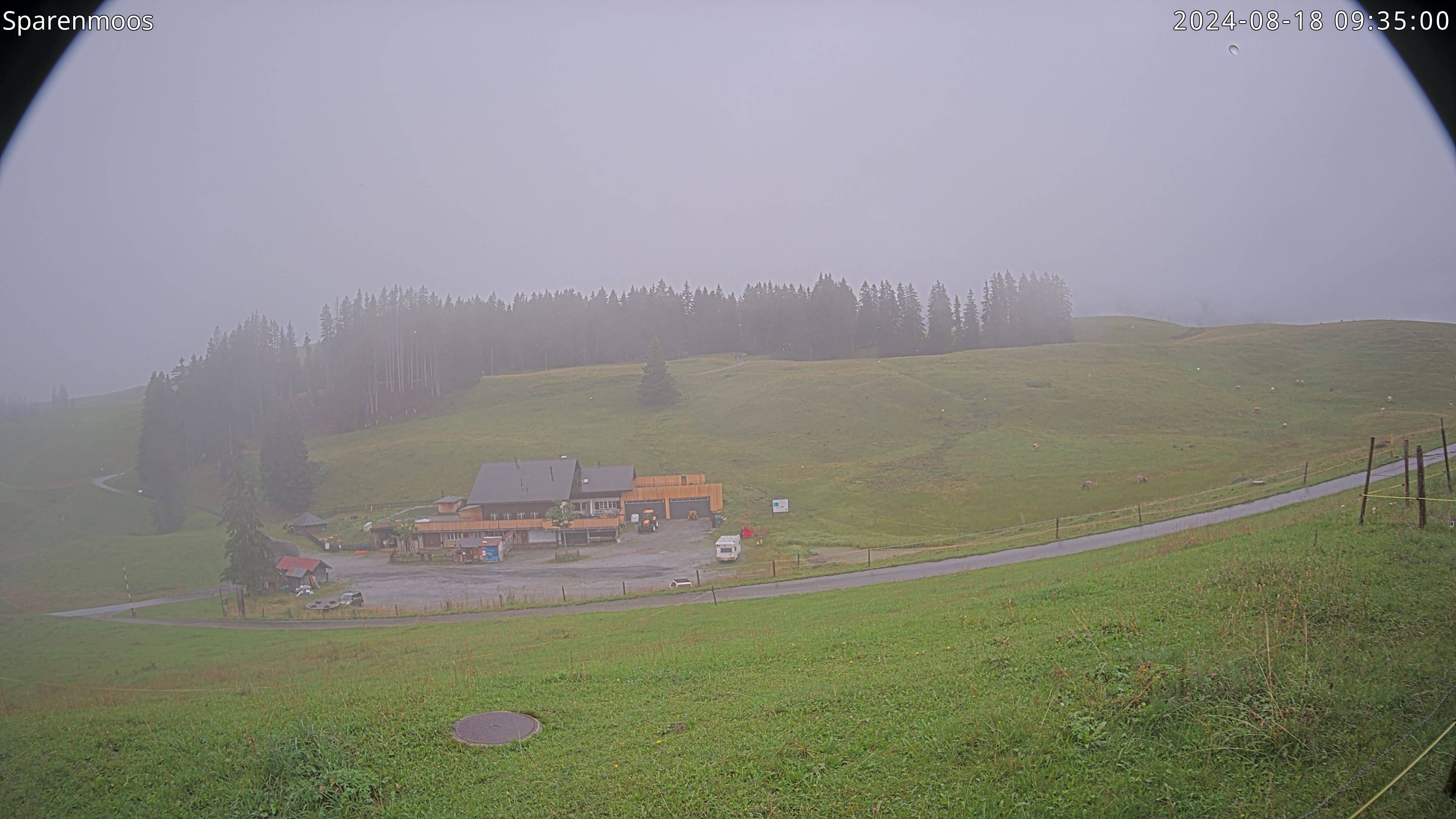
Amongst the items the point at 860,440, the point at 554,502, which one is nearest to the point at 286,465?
the point at 554,502

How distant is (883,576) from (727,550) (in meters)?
14.6

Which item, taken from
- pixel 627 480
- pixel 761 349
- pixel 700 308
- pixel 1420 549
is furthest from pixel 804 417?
pixel 1420 549

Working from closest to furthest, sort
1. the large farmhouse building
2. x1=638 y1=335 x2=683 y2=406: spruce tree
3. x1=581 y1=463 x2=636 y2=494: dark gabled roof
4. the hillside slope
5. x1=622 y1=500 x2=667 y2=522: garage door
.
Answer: the hillside slope
the large farmhouse building
x1=622 y1=500 x2=667 y2=522: garage door
x1=581 y1=463 x2=636 y2=494: dark gabled roof
x1=638 y1=335 x2=683 y2=406: spruce tree

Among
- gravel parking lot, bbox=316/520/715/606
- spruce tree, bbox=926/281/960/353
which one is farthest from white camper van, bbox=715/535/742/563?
spruce tree, bbox=926/281/960/353

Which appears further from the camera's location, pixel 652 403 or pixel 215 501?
pixel 652 403

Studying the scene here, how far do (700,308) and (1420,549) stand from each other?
104m

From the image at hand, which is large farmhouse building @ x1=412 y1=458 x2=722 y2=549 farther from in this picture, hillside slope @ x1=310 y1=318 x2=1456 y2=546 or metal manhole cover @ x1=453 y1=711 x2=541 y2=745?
metal manhole cover @ x1=453 y1=711 x2=541 y2=745

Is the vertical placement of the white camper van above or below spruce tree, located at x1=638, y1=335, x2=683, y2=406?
below

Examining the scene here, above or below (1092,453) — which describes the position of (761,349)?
above

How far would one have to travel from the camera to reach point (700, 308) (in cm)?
11106

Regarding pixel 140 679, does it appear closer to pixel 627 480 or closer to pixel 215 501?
pixel 215 501

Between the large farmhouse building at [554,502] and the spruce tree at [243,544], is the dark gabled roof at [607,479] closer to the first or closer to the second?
the large farmhouse building at [554,502]

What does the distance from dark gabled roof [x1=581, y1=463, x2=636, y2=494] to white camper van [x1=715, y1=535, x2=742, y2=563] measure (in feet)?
48.9

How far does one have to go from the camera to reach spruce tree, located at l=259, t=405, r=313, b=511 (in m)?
49.9
